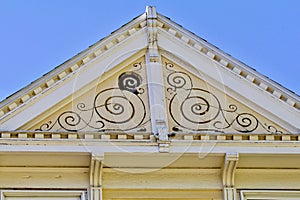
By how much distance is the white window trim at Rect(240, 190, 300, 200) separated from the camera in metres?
11.4

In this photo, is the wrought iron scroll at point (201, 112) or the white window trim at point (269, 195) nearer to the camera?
the white window trim at point (269, 195)

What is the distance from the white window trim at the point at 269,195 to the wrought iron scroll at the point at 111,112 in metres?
1.67

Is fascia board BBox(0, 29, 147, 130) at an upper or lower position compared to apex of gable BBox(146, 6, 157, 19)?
lower

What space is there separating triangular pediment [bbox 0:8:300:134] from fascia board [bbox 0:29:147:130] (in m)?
0.01

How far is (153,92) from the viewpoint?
12062 mm

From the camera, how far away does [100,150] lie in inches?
437

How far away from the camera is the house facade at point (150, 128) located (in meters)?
11.2

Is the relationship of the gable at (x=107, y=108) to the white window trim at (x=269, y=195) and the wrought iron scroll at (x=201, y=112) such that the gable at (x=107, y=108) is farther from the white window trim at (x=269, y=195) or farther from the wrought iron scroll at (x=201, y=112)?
the white window trim at (x=269, y=195)

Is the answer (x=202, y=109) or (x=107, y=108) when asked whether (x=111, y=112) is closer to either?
(x=107, y=108)

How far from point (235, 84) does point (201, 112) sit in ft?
2.25

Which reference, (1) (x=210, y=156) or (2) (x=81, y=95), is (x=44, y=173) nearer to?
(2) (x=81, y=95)

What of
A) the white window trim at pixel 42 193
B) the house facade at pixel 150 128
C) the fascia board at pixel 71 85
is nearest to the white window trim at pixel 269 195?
the house facade at pixel 150 128

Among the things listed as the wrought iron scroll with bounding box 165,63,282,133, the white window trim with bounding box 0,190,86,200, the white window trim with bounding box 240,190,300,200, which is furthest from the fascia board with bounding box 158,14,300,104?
the white window trim with bounding box 0,190,86,200

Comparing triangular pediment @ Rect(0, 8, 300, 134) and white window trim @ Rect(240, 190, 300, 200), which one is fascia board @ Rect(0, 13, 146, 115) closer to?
triangular pediment @ Rect(0, 8, 300, 134)
